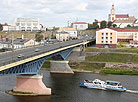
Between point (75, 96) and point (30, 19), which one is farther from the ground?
point (30, 19)

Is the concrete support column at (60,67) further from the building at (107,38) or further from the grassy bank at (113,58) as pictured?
the building at (107,38)

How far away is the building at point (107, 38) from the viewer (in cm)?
9529

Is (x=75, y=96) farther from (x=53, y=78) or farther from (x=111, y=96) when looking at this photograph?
(x=53, y=78)

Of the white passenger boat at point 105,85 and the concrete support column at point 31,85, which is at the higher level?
the concrete support column at point 31,85

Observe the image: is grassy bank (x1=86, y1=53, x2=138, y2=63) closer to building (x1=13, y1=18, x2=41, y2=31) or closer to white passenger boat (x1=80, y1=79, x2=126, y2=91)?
white passenger boat (x1=80, y1=79, x2=126, y2=91)

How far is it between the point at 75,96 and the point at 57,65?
27430mm

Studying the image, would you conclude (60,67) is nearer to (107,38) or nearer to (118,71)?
(118,71)

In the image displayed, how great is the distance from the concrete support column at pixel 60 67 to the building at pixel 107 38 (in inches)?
1165

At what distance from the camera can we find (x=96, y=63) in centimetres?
7462

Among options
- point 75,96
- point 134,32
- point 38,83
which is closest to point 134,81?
point 75,96

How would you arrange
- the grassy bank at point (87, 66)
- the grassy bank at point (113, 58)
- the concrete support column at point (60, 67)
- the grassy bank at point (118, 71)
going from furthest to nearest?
the grassy bank at point (113, 58) → the grassy bank at point (87, 66) → the concrete support column at point (60, 67) → the grassy bank at point (118, 71)

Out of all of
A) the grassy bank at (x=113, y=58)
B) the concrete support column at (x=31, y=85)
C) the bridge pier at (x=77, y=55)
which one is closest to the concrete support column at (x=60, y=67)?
the bridge pier at (x=77, y=55)

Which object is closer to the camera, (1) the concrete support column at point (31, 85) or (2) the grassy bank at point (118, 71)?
(1) the concrete support column at point (31, 85)

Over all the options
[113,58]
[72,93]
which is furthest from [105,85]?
[113,58]
